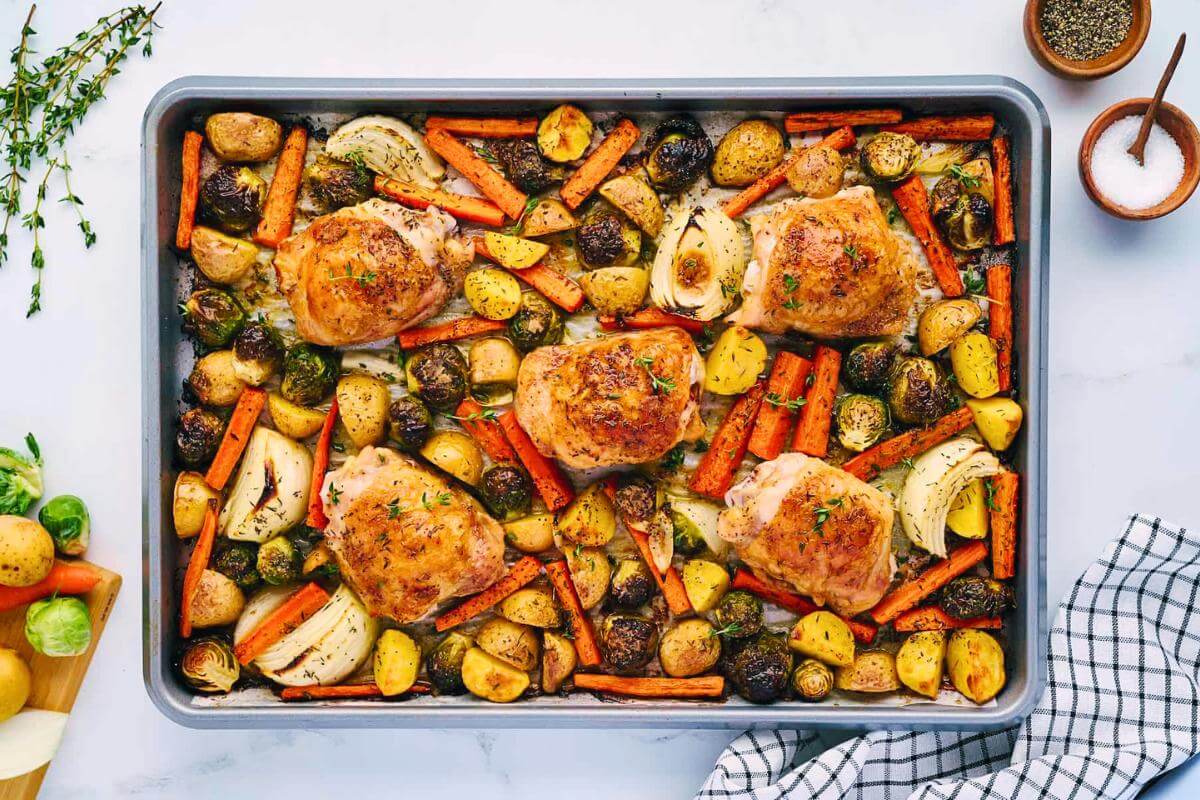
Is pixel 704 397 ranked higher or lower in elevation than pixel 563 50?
lower

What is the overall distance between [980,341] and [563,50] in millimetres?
1922

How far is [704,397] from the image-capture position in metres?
3.70

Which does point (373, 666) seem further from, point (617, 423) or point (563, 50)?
point (563, 50)

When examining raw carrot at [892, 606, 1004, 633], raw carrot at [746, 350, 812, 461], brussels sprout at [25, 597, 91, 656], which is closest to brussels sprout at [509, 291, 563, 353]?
raw carrot at [746, 350, 812, 461]

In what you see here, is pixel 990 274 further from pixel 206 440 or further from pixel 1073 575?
pixel 206 440

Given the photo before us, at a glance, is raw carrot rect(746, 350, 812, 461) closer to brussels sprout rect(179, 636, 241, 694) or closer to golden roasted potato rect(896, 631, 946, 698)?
golden roasted potato rect(896, 631, 946, 698)

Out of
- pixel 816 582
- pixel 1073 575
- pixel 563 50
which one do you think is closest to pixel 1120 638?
pixel 1073 575

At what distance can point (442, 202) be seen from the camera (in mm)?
3629

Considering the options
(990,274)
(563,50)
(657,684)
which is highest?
(563,50)

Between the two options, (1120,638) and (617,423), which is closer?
(617,423)

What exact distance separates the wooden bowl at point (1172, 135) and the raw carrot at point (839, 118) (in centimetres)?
71

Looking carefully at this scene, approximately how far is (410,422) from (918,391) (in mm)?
1842

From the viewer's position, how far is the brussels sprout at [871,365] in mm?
3555

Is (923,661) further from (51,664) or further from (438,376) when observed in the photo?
(51,664)
